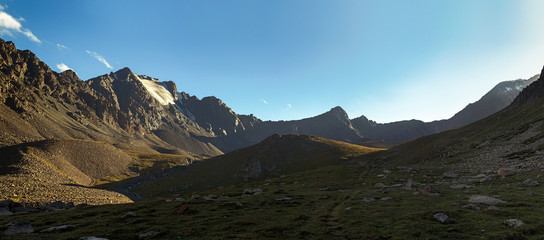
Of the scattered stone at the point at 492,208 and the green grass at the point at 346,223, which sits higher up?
the scattered stone at the point at 492,208

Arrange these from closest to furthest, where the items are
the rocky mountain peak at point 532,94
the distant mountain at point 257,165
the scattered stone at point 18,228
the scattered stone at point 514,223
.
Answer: the scattered stone at point 514,223 → the scattered stone at point 18,228 → the rocky mountain peak at point 532,94 → the distant mountain at point 257,165

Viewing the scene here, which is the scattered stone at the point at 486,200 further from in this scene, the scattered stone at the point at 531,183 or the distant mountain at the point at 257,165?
the distant mountain at the point at 257,165

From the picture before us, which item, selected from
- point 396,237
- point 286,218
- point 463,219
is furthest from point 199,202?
point 463,219

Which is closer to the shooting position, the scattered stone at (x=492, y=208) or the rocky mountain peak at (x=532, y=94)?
the scattered stone at (x=492, y=208)

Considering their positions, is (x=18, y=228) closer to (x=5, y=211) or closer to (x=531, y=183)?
(x=5, y=211)

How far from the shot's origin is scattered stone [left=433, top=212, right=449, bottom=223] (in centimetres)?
1972

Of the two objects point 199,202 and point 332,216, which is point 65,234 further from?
point 332,216

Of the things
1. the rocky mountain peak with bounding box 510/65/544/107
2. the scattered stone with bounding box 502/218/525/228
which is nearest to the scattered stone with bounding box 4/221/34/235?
the scattered stone with bounding box 502/218/525/228

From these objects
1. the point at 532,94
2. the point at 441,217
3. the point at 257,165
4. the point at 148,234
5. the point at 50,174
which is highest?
the point at 532,94

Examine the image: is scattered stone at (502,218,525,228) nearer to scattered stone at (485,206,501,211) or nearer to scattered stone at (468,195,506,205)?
scattered stone at (485,206,501,211)

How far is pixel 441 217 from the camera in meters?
20.2

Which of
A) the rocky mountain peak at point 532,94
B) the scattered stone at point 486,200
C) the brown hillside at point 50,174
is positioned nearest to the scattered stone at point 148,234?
the scattered stone at point 486,200

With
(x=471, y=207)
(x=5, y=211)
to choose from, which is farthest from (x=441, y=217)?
(x=5, y=211)

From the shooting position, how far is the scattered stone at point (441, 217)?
19716 millimetres
